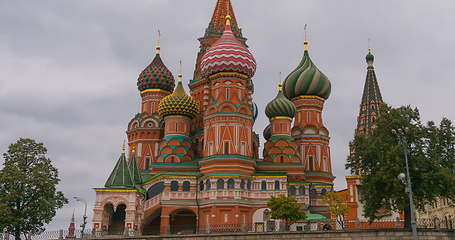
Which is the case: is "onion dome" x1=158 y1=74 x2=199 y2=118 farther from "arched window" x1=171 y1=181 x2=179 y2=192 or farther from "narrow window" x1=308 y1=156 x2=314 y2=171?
"narrow window" x1=308 y1=156 x2=314 y2=171

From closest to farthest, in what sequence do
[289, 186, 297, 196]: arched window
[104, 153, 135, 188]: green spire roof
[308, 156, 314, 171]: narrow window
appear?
1. [104, 153, 135, 188]: green spire roof
2. [289, 186, 297, 196]: arched window
3. [308, 156, 314, 171]: narrow window

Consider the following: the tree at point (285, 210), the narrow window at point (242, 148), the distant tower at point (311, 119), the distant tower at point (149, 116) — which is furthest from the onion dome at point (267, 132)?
the tree at point (285, 210)

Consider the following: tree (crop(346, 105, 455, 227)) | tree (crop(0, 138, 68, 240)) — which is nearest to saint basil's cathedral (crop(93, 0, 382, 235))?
tree (crop(0, 138, 68, 240))

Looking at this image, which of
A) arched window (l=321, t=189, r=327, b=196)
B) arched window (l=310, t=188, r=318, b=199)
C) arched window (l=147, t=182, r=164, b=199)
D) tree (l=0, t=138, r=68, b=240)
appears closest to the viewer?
tree (l=0, t=138, r=68, b=240)

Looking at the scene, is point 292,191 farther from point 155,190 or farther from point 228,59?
point 228,59

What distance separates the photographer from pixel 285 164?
4309 cm

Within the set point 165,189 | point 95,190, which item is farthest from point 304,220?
point 95,190

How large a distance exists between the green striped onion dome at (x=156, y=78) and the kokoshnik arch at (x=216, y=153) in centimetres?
11

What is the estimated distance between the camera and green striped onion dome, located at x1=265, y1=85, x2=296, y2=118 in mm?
46344

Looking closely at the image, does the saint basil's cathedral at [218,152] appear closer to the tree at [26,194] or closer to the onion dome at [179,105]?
the onion dome at [179,105]

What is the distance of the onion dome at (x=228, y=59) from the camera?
42.5 m

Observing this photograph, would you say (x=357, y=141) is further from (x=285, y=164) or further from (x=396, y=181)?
(x=285, y=164)

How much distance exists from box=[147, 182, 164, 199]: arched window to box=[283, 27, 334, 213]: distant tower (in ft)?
46.9

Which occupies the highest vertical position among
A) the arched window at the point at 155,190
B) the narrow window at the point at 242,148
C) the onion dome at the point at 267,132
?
the onion dome at the point at 267,132
